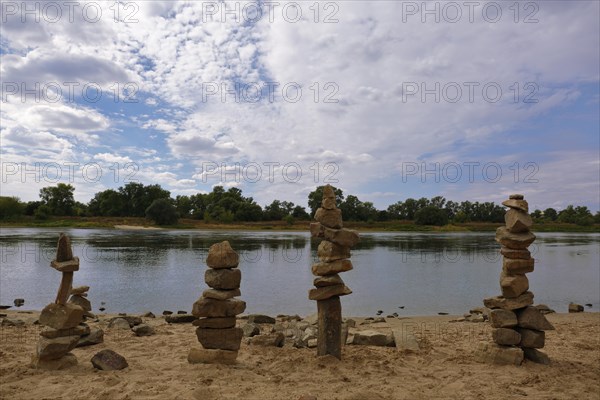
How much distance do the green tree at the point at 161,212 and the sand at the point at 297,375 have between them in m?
94.6

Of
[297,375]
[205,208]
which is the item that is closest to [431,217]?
[205,208]

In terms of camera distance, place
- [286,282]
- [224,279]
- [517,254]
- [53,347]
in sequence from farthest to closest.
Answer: [286,282] < [517,254] < [224,279] < [53,347]

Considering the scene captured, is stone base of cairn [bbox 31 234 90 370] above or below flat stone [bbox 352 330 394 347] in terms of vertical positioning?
above

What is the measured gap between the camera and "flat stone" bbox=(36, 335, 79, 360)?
26.6 ft

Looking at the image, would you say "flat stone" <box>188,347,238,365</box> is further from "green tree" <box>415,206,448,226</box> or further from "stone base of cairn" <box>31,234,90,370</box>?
"green tree" <box>415,206,448,226</box>

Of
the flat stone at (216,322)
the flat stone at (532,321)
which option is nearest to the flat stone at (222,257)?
the flat stone at (216,322)

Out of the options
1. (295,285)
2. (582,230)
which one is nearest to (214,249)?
(295,285)

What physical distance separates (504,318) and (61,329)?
9.33 metres

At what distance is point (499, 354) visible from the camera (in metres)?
9.67

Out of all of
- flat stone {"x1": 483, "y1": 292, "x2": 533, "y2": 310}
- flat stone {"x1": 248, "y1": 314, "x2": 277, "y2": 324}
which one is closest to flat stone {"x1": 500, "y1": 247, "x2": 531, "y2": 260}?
flat stone {"x1": 483, "y1": 292, "x2": 533, "y2": 310}

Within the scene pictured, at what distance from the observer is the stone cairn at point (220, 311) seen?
9211 millimetres

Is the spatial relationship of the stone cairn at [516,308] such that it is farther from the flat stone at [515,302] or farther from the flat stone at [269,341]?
the flat stone at [269,341]

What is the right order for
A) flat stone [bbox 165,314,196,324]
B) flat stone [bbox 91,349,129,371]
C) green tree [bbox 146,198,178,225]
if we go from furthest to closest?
green tree [bbox 146,198,178,225] → flat stone [bbox 165,314,196,324] → flat stone [bbox 91,349,129,371]

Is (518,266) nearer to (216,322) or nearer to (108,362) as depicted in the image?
(216,322)
